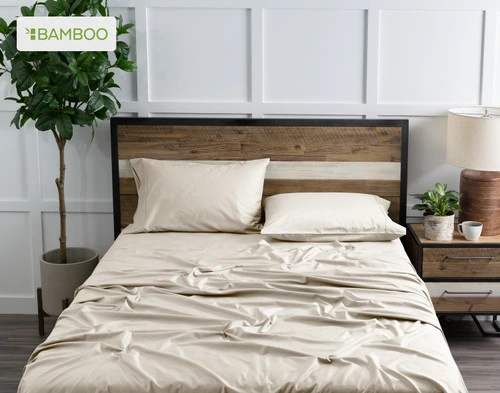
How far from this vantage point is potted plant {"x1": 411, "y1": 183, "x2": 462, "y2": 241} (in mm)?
3930

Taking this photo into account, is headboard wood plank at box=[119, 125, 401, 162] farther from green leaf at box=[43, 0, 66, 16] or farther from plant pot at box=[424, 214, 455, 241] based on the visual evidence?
green leaf at box=[43, 0, 66, 16]

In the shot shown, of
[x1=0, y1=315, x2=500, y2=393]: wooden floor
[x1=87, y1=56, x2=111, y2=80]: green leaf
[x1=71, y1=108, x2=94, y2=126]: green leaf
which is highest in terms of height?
[x1=87, y1=56, x2=111, y2=80]: green leaf

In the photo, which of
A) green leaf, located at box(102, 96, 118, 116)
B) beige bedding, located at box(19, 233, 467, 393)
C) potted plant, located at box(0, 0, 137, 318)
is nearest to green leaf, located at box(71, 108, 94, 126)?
potted plant, located at box(0, 0, 137, 318)

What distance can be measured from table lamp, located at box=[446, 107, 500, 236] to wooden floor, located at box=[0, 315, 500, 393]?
57 cm

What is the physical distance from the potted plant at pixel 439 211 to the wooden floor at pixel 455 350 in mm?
579

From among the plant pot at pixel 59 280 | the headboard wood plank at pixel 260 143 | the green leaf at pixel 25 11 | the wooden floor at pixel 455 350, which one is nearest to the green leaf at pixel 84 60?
the green leaf at pixel 25 11

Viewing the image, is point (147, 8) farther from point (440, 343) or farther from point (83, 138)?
point (440, 343)

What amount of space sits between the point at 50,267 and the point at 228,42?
1.51 metres

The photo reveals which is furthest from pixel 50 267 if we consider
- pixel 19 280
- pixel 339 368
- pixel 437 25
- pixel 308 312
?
pixel 437 25

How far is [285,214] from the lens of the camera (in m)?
3.91

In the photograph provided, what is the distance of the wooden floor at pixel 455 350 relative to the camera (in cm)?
368

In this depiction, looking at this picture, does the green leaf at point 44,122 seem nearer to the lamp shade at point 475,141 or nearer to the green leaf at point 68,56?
the green leaf at point 68,56

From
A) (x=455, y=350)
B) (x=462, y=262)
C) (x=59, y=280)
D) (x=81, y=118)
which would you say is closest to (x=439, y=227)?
(x=462, y=262)

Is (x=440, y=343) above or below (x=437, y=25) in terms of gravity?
below
